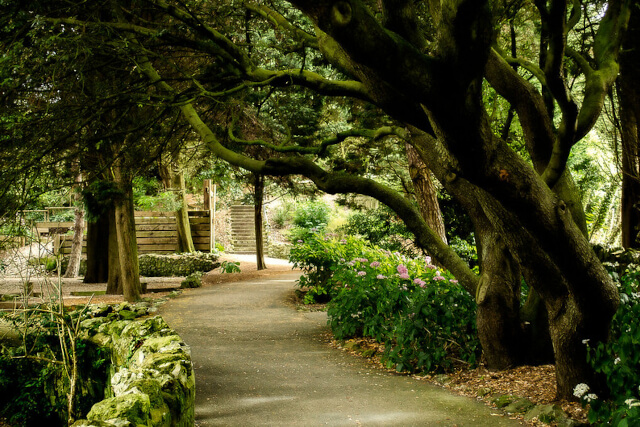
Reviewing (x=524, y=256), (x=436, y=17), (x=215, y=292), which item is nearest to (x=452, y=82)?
(x=524, y=256)

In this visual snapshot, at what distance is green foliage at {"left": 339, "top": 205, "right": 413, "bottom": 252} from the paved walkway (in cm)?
630

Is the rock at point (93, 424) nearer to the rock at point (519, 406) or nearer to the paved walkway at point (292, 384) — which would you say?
the paved walkway at point (292, 384)

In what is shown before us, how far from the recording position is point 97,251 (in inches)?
664

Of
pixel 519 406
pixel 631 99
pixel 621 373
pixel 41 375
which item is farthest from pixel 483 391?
pixel 41 375

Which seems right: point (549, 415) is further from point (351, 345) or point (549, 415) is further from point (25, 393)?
point (25, 393)

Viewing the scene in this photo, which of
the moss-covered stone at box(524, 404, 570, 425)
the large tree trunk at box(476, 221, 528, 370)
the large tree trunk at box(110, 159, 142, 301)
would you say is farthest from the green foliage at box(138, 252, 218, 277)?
the moss-covered stone at box(524, 404, 570, 425)

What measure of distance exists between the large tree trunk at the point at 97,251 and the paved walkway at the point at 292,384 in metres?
6.79

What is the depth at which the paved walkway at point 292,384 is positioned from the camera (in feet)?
16.3

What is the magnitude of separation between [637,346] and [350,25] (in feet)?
9.58

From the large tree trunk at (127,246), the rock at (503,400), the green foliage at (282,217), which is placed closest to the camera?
the rock at (503,400)

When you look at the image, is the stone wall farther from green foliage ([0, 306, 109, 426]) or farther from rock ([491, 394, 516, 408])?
rock ([491, 394, 516, 408])

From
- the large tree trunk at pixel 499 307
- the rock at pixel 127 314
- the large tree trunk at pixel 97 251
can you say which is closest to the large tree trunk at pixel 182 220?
the large tree trunk at pixel 97 251

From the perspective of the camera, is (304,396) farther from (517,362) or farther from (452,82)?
(452,82)

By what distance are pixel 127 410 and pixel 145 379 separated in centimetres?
66
